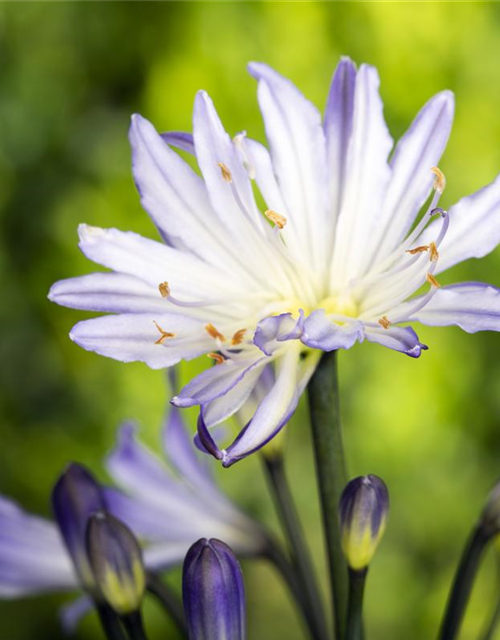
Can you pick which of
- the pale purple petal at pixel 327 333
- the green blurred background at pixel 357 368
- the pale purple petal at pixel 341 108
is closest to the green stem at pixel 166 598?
the pale purple petal at pixel 327 333

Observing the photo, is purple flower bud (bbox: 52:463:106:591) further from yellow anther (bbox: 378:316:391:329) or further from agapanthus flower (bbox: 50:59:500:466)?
yellow anther (bbox: 378:316:391:329)

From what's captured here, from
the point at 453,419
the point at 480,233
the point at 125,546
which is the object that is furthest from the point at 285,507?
the point at 453,419

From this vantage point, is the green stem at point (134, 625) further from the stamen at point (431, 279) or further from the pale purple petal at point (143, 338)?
the stamen at point (431, 279)

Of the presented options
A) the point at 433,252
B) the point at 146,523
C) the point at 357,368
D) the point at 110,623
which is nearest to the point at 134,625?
the point at 110,623

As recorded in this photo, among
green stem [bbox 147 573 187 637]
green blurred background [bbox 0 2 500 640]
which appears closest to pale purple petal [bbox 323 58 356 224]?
green stem [bbox 147 573 187 637]

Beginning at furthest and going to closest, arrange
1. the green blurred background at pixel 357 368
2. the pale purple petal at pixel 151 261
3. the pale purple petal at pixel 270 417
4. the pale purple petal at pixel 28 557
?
the green blurred background at pixel 357 368, the pale purple petal at pixel 28 557, the pale purple petal at pixel 151 261, the pale purple petal at pixel 270 417
